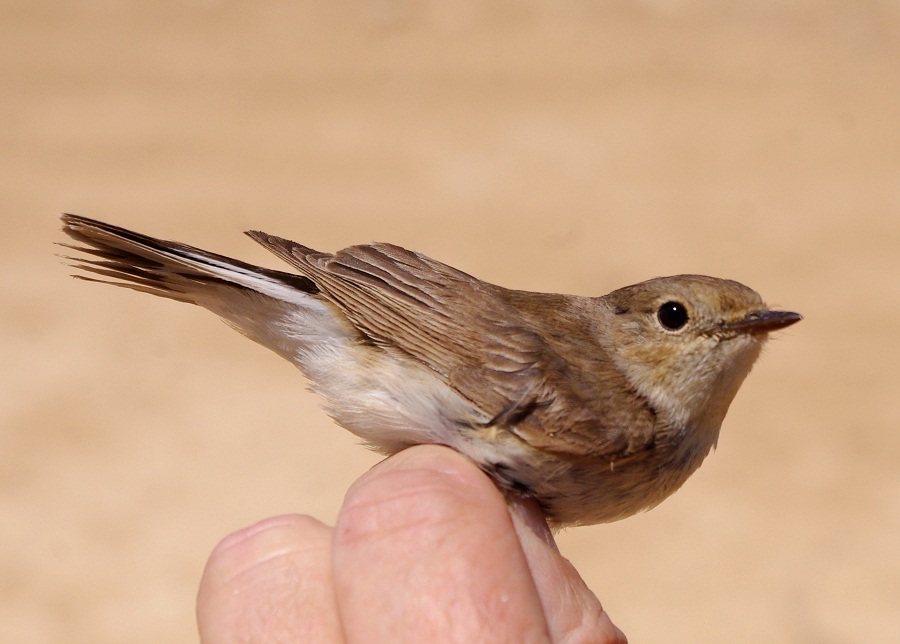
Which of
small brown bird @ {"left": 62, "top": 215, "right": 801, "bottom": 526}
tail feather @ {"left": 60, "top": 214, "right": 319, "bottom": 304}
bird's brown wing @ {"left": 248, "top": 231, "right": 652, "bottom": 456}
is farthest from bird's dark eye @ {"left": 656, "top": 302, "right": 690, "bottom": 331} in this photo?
tail feather @ {"left": 60, "top": 214, "right": 319, "bottom": 304}

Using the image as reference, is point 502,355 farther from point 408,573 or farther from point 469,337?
point 408,573

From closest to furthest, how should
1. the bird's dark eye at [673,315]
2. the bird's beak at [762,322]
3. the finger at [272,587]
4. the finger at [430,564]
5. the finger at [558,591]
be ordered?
the finger at [430,564], the finger at [272,587], the finger at [558,591], the bird's beak at [762,322], the bird's dark eye at [673,315]

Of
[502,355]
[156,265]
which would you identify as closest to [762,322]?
[502,355]

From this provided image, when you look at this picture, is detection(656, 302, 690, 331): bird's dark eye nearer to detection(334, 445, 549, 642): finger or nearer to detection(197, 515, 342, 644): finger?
detection(334, 445, 549, 642): finger

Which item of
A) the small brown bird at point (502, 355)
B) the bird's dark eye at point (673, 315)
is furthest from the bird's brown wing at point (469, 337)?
the bird's dark eye at point (673, 315)

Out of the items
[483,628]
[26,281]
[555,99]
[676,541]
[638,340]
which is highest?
[555,99]

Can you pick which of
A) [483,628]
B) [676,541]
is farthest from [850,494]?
[483,628]

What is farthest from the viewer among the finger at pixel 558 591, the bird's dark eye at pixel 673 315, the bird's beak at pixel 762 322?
the bird's dark eye at pixel 673 315

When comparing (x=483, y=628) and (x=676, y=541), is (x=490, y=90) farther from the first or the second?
(x=483, y=628)

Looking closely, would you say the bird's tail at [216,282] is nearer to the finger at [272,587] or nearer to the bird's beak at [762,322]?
the finger at [272,587]
